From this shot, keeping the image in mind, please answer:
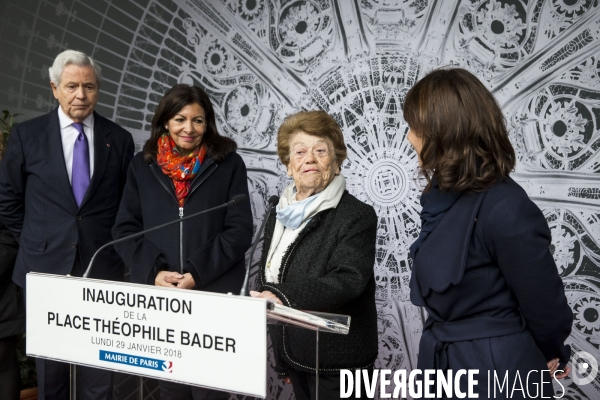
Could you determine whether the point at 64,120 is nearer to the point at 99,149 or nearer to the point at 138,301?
the point at 99,149

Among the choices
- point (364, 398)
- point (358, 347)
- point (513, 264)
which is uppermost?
point (513, 264)

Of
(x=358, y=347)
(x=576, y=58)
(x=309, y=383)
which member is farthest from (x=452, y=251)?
(x=576, y=58)

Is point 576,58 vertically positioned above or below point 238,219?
above

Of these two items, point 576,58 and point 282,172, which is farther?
point 282,172

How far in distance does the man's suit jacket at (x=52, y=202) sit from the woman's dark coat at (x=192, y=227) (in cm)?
23

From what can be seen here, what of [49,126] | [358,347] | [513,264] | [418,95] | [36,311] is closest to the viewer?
[513,264]

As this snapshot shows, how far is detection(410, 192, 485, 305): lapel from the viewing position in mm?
1719

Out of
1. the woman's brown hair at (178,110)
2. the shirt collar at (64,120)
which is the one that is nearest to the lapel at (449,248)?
the woman's brown hair at (178,110)

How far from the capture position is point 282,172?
3.93m

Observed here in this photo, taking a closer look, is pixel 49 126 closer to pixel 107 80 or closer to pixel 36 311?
pixel 107 80

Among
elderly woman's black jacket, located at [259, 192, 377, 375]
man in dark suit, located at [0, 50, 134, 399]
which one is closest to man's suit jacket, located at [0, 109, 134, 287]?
man in dark suit, located at [0, 50, 134, 399]

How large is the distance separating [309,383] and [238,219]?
0.89m

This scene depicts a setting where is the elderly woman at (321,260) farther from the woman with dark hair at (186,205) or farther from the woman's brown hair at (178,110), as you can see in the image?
the woman's brown hair at (178,110)

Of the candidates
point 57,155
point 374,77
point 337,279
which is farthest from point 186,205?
point 374,77
